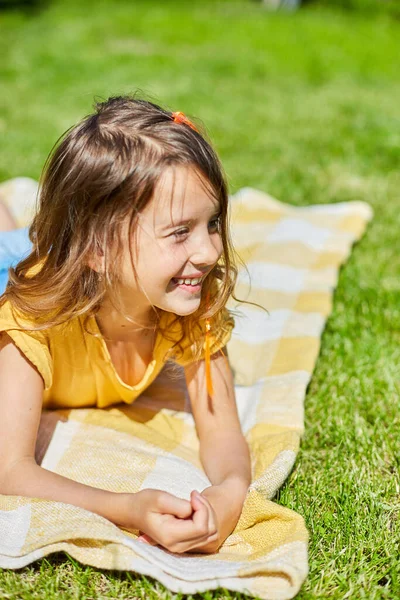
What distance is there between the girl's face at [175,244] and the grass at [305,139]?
1.88 feet

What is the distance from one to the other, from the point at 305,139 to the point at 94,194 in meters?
3.25

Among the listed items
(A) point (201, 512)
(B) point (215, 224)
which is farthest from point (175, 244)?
(A) point (201, 512)

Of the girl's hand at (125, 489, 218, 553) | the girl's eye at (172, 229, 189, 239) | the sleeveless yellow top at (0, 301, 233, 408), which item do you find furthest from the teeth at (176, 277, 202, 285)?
the girl's hand at (125, 489, 218, 553)

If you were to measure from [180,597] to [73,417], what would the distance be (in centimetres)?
74

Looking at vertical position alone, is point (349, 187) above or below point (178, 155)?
below

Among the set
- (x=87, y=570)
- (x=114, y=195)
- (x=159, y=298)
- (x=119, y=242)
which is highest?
→ (x=114, y=195)

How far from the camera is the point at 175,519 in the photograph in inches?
59.1

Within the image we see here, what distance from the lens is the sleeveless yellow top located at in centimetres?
173

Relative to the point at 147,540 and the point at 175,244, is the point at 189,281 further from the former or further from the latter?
the point at 147,540

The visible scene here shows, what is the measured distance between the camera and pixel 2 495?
1.63 metres

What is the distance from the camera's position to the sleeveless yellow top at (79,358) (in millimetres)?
1728

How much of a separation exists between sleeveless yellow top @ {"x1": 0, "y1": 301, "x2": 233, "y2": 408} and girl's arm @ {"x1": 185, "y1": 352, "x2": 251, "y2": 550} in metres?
0.06

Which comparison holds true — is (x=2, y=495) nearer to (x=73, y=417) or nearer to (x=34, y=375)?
(x=34, y=375)

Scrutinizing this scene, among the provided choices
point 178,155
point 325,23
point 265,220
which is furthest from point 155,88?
point 178,155
